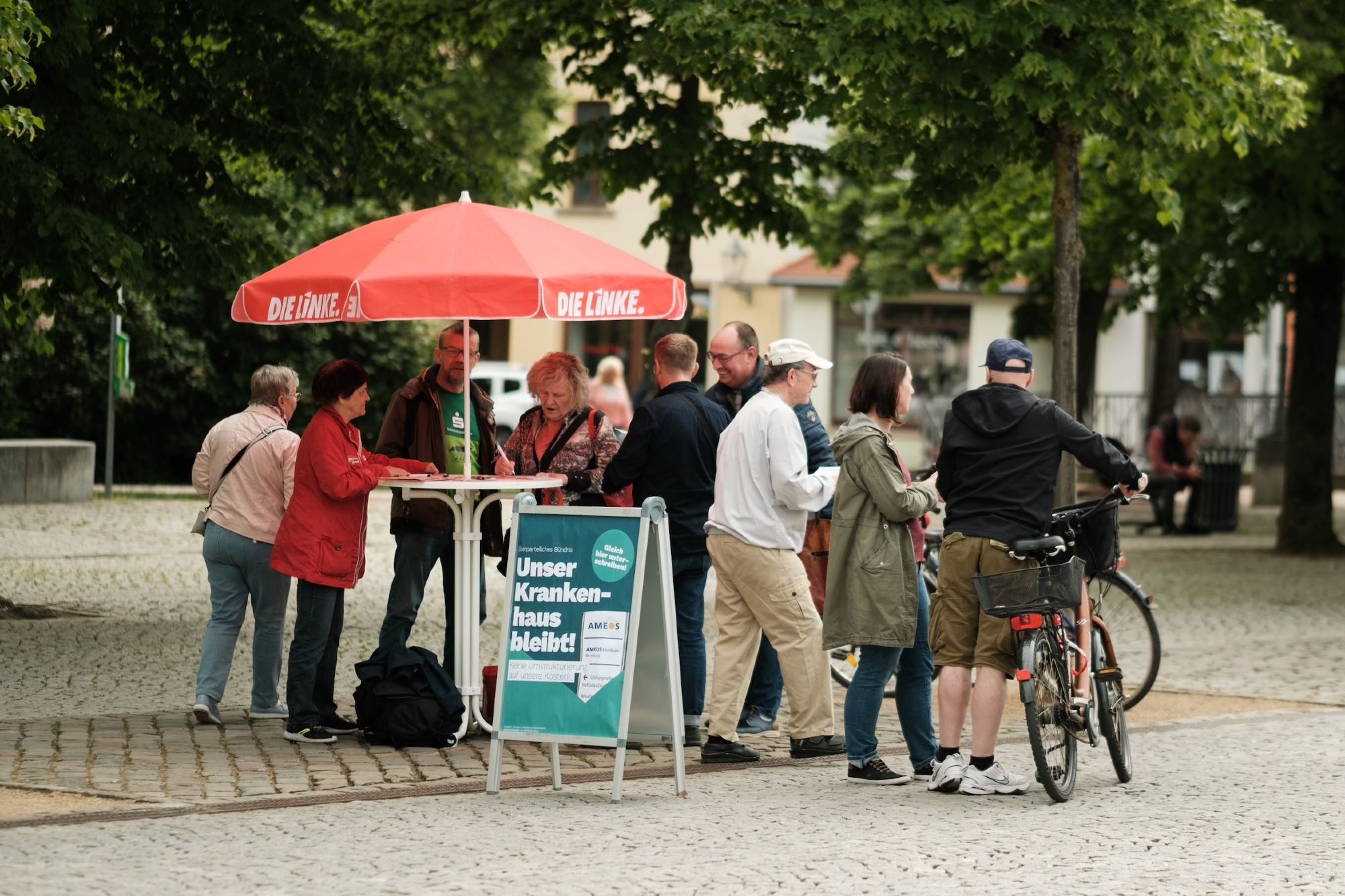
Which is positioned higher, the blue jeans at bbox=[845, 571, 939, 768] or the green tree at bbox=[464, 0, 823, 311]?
the green tree at bbox=[464, 0, 823, 311]

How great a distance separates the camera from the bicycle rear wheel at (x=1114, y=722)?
7.62 meters

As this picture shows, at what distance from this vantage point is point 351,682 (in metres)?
10.3

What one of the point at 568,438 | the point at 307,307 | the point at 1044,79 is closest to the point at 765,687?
the point at 568,438

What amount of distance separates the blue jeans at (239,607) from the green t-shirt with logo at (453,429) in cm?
93

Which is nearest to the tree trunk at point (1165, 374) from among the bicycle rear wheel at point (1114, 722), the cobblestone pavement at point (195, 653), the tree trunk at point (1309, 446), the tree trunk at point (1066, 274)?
the cobblestone pavement at point (195, 653)

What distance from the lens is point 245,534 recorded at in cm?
881

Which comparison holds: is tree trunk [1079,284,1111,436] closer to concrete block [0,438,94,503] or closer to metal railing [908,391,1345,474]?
metal railing [908,391,1345,474]

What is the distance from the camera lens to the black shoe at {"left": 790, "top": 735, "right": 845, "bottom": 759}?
8.27 metres

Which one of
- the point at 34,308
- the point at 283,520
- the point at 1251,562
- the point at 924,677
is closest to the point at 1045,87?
the point at 924,677

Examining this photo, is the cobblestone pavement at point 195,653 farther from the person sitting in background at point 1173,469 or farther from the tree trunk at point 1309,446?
the person sitting in background at point 1173,469

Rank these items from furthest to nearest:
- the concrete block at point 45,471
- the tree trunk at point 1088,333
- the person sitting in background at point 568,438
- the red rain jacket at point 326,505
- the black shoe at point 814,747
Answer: the tree trunk at point 1088,333, the concrete block at point 45,471, the person sitting in background at point 568,438, the black shoe at point 814,747, the red rain jacket at point 326,505

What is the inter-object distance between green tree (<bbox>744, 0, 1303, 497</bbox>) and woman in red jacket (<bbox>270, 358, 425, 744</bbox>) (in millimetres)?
4442

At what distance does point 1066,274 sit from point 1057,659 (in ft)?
14.5

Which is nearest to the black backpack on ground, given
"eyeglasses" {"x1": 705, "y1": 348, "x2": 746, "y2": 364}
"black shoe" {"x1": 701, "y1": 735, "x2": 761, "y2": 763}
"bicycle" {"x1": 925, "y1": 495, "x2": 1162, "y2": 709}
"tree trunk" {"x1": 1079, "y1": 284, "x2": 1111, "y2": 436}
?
"black shoe" {"x1": 701, "y1": 735, "x2": 761, "y2": 763}
